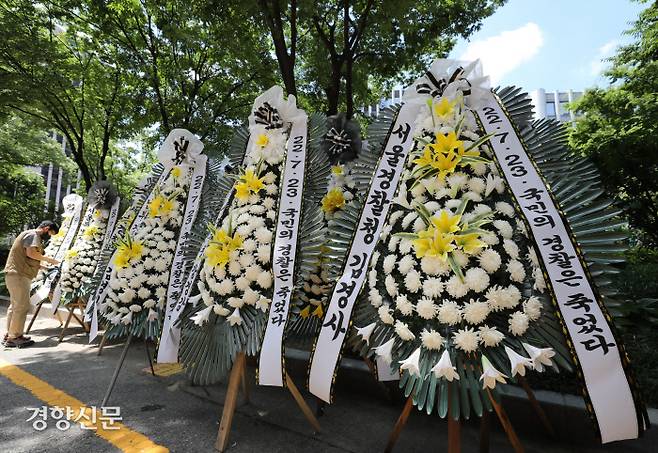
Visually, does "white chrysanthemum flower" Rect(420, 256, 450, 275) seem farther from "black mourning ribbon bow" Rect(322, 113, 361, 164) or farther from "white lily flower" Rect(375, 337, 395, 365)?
"black mourning ribbon bow" Rect(322, 113, 361, 164)

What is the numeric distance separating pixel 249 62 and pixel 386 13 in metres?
3.46

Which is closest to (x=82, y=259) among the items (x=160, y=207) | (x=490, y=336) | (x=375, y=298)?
(x=160, y=207)

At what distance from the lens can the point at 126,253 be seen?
12.7 feet

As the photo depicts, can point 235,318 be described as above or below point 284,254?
below

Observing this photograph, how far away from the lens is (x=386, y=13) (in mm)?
6980

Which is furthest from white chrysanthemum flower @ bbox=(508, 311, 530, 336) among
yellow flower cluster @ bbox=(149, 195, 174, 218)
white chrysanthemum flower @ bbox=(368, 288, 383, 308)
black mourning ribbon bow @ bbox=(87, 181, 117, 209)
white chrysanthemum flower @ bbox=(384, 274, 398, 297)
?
black mourning ribbon bow @ bbox=(87, 181, 117, 209)

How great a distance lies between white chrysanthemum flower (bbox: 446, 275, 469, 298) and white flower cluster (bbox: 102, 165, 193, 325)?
286 centimetres

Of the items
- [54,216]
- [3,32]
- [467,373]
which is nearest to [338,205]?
[467,373]

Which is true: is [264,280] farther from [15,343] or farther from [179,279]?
[15,343]

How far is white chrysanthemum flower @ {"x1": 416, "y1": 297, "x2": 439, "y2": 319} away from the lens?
6.69 ft

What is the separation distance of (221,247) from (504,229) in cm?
199

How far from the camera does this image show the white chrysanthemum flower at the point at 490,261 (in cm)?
204

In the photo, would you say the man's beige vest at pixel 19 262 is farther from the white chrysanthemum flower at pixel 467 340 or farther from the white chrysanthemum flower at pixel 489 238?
the white chrysanthemum flower at pixel 489 238

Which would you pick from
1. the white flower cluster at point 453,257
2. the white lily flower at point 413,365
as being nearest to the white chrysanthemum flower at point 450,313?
the white flower cluster at point 453,257
